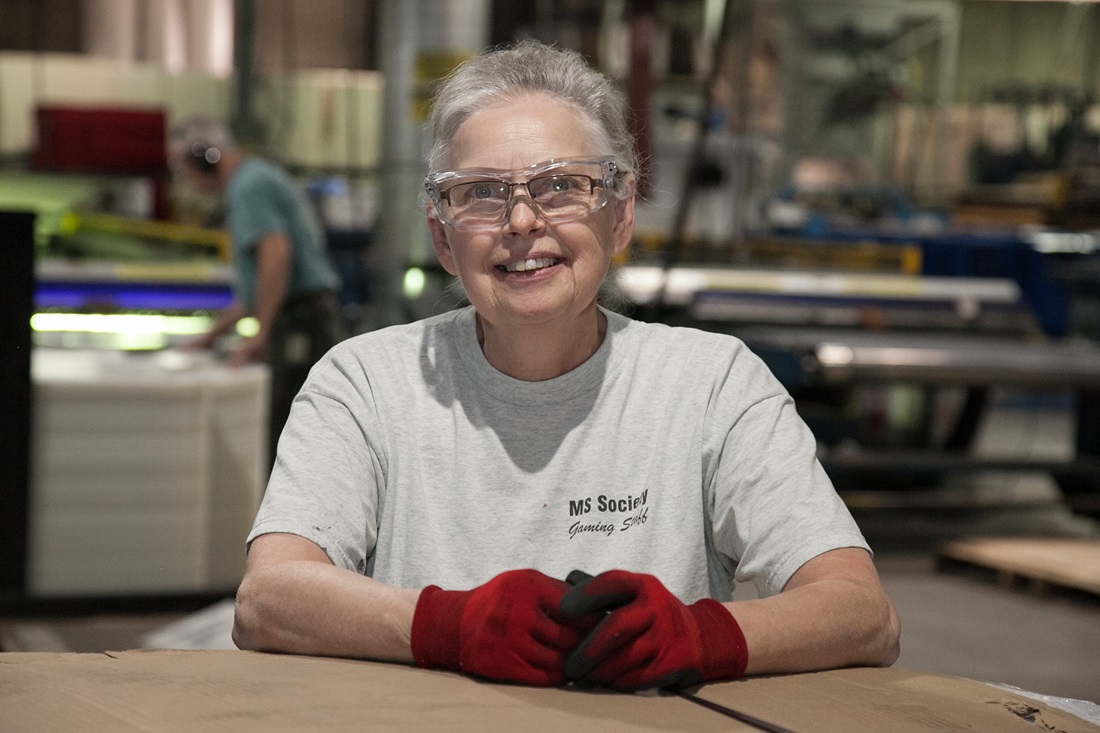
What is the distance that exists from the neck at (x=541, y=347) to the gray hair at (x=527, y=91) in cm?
→ 17

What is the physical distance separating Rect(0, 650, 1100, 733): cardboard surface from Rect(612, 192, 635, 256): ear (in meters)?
0.57

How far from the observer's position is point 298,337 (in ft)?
16.2

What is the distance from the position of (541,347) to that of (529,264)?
106mm

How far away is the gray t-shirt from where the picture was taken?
4.58 ft

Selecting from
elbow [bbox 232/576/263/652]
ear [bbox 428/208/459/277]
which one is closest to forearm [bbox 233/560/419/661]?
elbow [bbox 232/576/263/652]

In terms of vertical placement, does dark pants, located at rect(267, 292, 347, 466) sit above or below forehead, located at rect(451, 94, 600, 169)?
below

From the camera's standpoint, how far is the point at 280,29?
36.8 feet

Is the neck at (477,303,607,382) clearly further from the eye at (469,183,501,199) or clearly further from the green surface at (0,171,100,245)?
the green surface at (0,171,100,245)

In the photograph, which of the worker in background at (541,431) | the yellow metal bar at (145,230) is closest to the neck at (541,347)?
the worker in background at (541,431)

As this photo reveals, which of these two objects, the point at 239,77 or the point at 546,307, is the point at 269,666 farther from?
the point at 239,77

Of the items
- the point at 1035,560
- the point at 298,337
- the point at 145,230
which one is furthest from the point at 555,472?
the point at 145,230

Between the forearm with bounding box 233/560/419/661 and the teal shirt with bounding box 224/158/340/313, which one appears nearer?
the forearm with bounding box 233/560/419/661

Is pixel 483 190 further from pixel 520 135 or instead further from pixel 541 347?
pixel 541 347

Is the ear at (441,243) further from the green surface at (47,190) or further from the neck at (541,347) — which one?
the green surface at (47,190)
